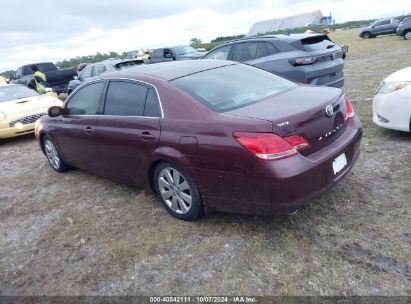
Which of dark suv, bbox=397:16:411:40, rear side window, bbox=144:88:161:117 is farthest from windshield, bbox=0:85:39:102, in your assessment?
dark suv, bbox=397:16:411:40

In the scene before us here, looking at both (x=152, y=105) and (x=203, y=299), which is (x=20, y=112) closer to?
(x=152, y=105)

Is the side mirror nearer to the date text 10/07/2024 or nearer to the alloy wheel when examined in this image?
the alloy wheel

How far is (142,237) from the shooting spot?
3.62 meters

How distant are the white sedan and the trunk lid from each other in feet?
5.41

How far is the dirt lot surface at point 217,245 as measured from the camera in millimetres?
2799

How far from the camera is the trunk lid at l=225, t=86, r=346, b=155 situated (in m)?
2.96

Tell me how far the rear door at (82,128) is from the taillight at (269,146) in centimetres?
226

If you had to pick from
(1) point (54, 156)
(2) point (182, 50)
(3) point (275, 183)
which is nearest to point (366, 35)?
(2) point (182, 50)

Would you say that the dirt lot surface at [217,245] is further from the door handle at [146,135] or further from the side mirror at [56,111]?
the side mirror at [56,111]

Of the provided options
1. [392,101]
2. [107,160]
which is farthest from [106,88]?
[392,101]

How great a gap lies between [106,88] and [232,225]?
7.14ft

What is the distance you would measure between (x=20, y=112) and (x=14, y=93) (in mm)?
1578

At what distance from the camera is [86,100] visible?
15.5ft

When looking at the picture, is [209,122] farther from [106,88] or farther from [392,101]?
[392,101]
